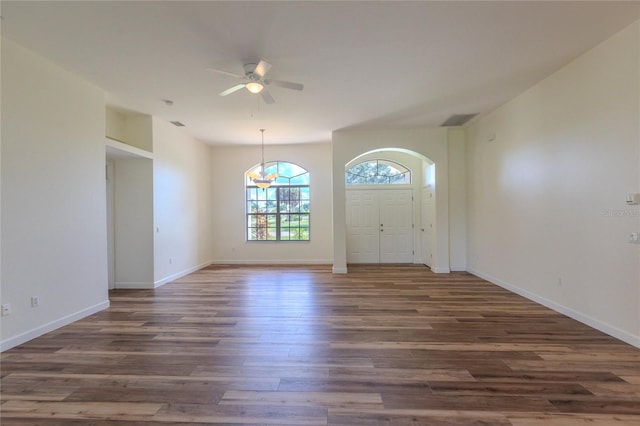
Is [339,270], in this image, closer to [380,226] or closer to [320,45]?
[380,226]

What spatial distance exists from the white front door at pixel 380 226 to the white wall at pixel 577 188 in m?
2.77

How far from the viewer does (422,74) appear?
3.89 m

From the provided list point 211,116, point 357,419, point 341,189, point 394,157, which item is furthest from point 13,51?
point 394,157

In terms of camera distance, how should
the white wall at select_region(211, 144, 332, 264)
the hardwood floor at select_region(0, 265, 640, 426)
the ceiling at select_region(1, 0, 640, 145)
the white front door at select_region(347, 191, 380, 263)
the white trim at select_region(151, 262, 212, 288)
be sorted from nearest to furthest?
1. the hardwood floor at select_region(0, 265, 640, 426)
2. the ceiling at select_region(1, 0, 640, 145)
3. the white trim at select_region(151, 262, 212, 288)
4. the white wall at select_region(211, 144, 332, 264)
5. the white front door at select_region(347, 191, 380, 263)

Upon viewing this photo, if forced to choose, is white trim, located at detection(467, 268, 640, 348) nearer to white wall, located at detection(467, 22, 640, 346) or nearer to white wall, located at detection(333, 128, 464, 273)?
white wall, located at detection(467, 22, 640, 346)

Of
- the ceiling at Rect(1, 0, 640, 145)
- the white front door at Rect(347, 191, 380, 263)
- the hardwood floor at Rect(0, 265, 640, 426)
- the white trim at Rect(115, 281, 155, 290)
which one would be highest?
the ceiling at Rect(1, 0, 640, 145)

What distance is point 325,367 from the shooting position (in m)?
2.51

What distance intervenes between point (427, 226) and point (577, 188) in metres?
3.84

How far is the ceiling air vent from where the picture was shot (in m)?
5.68

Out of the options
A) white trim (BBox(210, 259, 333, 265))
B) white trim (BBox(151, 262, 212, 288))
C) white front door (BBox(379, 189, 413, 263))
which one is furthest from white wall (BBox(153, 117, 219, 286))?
white front door (BBox(379, 189, 413, 263))

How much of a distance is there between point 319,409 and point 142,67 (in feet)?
13.3

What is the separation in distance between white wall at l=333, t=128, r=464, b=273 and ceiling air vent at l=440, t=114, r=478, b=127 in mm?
268

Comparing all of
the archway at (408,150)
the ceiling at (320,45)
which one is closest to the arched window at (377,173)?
the archway at (408,150)

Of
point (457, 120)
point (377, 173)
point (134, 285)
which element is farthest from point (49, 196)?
point (377, 173)
